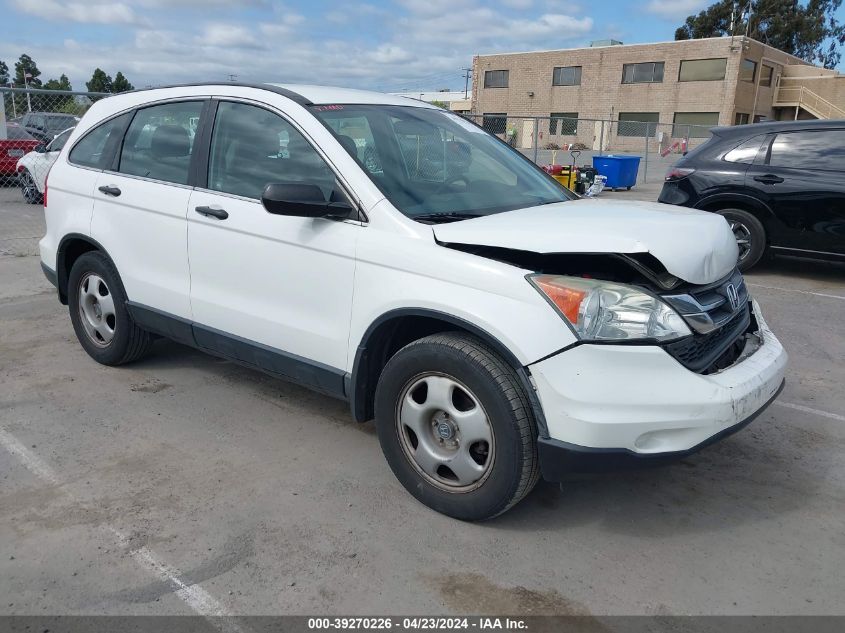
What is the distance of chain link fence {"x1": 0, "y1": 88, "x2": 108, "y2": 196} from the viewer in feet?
45.4

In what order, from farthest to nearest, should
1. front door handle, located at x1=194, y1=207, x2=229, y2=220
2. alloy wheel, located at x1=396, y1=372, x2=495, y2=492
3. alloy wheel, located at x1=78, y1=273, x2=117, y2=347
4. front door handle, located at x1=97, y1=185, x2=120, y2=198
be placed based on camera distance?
alloy wheel, located at x1=78, y1=273, x2=117, y2=347, front door handle, located at x1=97, y1=185, x2=120, y2=198, front door handle, located at x1=194, y1=207, x2=229, y2=220, alloy wheel, located at x1=396, y1=372, x2=495, y2=492

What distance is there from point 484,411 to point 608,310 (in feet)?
2.14

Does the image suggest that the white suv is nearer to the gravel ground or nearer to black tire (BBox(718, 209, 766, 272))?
the gravel ground

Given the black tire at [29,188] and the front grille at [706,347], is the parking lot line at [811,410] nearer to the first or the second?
the front grille at [706,347]

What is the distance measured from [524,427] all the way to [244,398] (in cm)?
234

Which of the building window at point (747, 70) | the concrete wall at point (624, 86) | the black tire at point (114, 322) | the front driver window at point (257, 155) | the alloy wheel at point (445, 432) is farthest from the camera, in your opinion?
the concrete wall at point (624, 86)

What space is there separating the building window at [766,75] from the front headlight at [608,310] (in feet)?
176

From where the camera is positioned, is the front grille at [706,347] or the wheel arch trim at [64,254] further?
the wheel arch trim at [64,254]

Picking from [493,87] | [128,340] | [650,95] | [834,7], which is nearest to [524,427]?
[128,340]

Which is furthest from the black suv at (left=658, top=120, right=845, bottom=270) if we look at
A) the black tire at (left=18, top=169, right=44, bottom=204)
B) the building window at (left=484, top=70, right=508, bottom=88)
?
the building window at (left=484, top=70, right=508, bottom=88)

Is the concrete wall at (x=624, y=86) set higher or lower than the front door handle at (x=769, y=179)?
higher

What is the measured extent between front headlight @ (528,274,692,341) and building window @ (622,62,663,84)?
51148 mm

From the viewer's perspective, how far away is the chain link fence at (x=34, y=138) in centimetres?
1384

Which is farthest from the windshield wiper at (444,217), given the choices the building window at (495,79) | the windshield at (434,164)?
the building window at (495,79)
